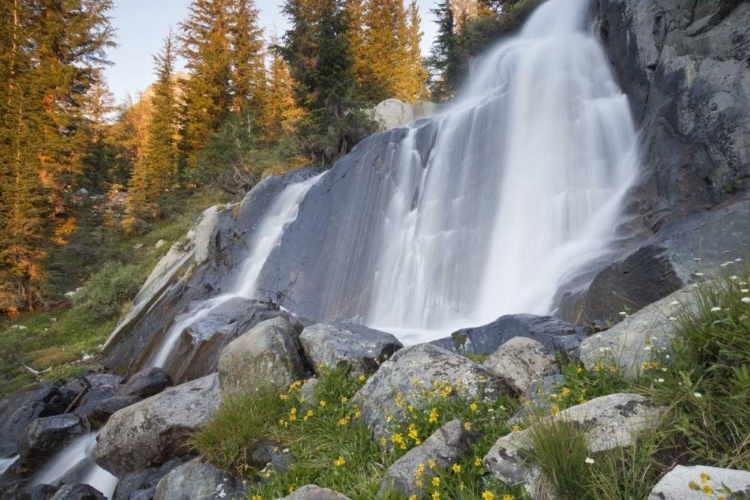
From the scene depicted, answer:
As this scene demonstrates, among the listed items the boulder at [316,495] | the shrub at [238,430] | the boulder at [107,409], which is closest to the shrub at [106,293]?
the boulder at [107,409]

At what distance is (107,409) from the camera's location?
27.8 feet

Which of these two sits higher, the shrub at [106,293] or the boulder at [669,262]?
the boulder at [669,262]

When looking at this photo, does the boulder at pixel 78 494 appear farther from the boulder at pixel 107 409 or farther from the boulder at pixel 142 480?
the boulder at pixel 107 409

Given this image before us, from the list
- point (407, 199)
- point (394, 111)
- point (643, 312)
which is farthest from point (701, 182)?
point (394, 111)

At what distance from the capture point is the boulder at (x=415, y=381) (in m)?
3.81

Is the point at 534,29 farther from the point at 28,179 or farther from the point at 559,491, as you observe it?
the point at 28,179

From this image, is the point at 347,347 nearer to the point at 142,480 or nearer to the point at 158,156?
the point at 142,480

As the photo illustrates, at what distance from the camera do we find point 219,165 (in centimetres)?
2259

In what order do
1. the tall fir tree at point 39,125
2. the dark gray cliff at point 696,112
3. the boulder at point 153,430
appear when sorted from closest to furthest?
the boulder at point 153,430 → the dark gray cliff at point 696,112 → the tall fir tree at point 39,125

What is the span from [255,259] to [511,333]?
11215 millimetres

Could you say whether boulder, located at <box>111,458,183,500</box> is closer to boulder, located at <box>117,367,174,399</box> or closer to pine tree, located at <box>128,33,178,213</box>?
boulder, located at <box>117,367,174,399</box>

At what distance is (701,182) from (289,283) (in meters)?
11.1

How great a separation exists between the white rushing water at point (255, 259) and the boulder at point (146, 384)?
7.46 ft

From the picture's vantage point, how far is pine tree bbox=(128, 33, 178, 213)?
95.1ft
